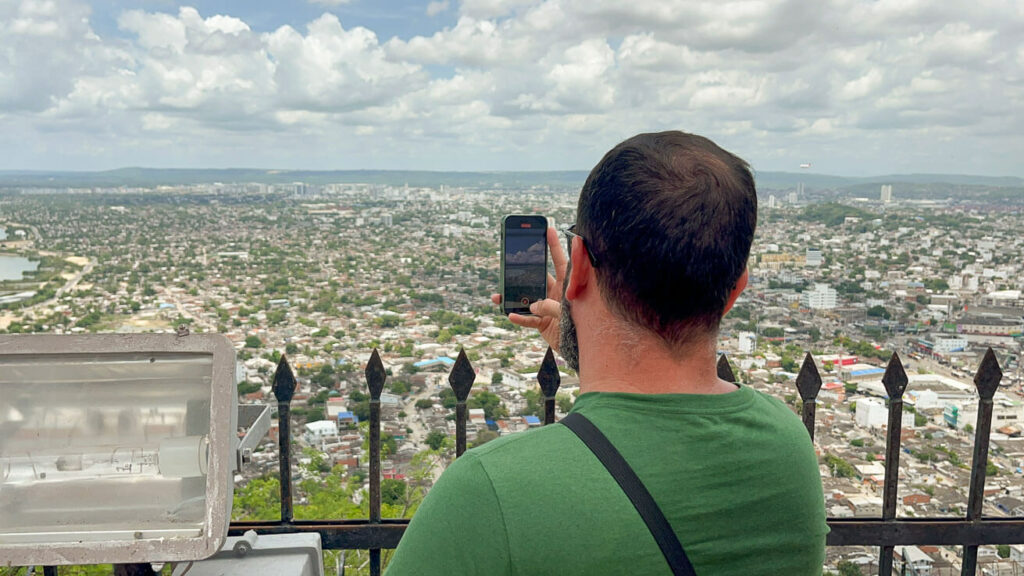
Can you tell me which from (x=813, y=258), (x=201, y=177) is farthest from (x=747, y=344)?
(x=201, y=177)

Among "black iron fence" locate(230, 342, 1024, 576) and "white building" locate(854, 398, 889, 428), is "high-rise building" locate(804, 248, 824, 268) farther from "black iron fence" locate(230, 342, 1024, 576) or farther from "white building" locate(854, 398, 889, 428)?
"black iron fence" locate(230, 342, 1024, 576)

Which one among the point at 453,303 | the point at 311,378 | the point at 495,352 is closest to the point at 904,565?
the point at 495,352

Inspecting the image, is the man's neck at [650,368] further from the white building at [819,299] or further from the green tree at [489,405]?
the white building at [819,299]

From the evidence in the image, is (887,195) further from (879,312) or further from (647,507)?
(647,507)

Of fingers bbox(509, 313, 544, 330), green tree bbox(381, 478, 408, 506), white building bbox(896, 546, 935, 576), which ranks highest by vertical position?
fingers bbox(509, 313, 544, 330)

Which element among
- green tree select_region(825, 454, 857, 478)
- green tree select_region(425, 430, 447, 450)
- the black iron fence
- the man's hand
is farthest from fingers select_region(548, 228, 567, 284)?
green tree select_region(825, 454, 857, 478)

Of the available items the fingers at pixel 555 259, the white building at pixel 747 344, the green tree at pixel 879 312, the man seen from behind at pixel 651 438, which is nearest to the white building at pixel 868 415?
the white building at pixel 747 344
